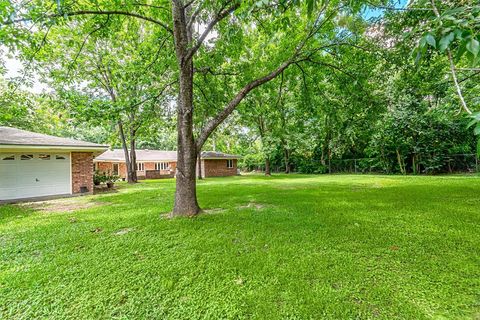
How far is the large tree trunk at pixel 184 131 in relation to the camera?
5.29 metres

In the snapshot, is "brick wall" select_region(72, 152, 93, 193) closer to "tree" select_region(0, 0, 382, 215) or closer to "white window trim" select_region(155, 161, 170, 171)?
"tree" select_region(0, 0, 382, 215)

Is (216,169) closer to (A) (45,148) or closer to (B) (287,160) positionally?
(B) (287,160)

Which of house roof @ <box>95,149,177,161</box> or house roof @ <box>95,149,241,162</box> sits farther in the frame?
house roof @ <box>95,149,177,161</box>

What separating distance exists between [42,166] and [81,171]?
1478mm

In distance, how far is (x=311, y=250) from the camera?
3.49m

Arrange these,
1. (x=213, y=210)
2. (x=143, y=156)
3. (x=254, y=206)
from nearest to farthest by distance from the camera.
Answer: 1. (x=213, y=210)
2. (x=254, y=206)
3. (x=143, y=156)

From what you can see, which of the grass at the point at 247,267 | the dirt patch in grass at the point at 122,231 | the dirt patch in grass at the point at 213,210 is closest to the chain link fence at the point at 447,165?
the grass at the point at 247,267

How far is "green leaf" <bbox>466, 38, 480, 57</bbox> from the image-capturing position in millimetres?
1155

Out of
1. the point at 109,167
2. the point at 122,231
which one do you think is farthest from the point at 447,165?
the point at 109,167

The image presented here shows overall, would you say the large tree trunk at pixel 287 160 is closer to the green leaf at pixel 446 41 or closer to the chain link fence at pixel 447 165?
the chain link fence at pixel 447 165

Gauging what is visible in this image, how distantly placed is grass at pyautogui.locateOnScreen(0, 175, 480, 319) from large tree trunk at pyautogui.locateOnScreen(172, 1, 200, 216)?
55 centimetres

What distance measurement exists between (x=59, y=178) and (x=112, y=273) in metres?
10.1

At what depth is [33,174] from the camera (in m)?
9.68

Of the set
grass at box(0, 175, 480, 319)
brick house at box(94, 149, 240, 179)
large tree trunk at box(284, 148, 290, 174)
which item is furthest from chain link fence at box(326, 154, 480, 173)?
brick house at box(94, 149, 240, 179)
